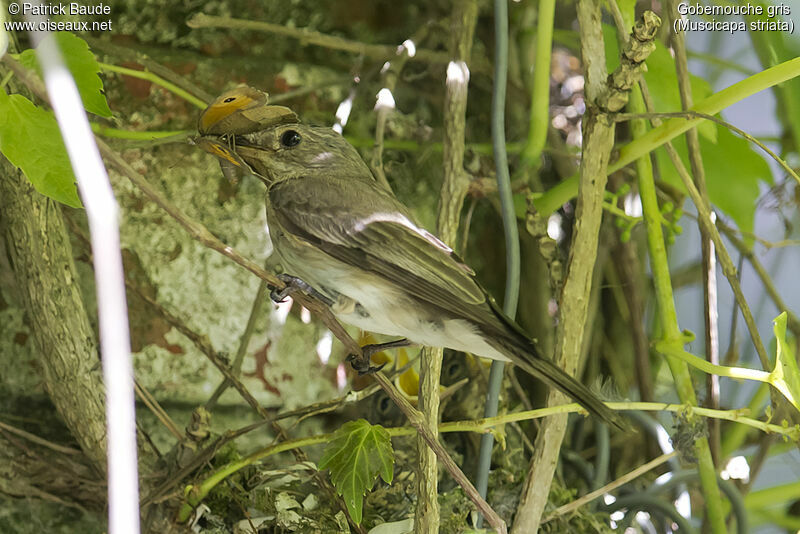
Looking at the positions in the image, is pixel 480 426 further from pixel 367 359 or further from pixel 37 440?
pixel 37 440

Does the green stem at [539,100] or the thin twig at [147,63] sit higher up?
the thin twig at [147,63]

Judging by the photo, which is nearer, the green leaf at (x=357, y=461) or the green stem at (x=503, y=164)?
the green leaf at (x=357, y=461)

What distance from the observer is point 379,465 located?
1.32 m

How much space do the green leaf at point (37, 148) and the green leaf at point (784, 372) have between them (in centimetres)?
107

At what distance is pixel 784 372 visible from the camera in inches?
53.2

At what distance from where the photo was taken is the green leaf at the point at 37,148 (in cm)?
112

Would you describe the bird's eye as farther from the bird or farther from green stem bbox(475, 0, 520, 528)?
green stem bbox(475, 0, 520, 528)

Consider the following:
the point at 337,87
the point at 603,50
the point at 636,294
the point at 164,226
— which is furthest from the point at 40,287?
the point at 636,294

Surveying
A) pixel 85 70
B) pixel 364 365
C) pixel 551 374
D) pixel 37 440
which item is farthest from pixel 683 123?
pixel 37 440

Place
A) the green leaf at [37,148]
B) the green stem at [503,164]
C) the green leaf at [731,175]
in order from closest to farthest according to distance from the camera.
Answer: the green leaf at [37,148]
the green stem at [503,164]
the green leaf at [731,175]

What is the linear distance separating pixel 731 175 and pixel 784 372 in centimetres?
61

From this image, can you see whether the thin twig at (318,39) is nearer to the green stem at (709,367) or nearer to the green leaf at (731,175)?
A: the green leaf at (731,175)

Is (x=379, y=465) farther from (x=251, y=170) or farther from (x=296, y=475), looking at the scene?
(x=251, y=170)

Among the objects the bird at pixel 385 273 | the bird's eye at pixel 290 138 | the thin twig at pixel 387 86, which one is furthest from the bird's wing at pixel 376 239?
the thin twig at pixel 387 86
